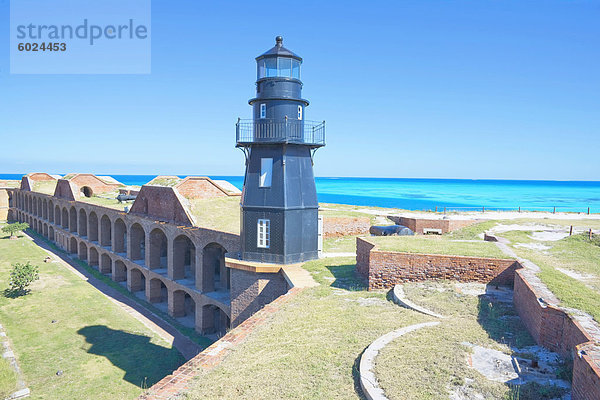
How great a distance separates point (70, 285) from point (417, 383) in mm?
28616

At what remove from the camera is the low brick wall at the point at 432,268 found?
12.0 m

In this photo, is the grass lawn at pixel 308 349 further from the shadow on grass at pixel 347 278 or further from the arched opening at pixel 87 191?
the arched opening at pixel 87 191

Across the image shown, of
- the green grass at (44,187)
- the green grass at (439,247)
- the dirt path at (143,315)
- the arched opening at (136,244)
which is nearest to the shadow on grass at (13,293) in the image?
the dirt path at (143,315)

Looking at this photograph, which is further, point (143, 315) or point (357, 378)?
point (143, 315)

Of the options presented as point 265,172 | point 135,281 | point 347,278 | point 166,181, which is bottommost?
point 135,281

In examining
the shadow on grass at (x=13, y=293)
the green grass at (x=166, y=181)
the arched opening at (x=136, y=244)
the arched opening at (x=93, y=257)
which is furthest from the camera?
the arched opening at (x=93, y=257)

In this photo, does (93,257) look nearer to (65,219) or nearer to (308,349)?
(65,219)

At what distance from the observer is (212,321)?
21.9 meters

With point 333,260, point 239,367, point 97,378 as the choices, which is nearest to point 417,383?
point 239,367

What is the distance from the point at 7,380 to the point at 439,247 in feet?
53.9

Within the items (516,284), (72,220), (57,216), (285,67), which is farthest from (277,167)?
(57,216)

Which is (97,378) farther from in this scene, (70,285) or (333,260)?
(70,285)

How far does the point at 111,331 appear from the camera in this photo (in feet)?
67.4

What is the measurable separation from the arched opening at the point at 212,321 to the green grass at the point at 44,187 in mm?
38626
